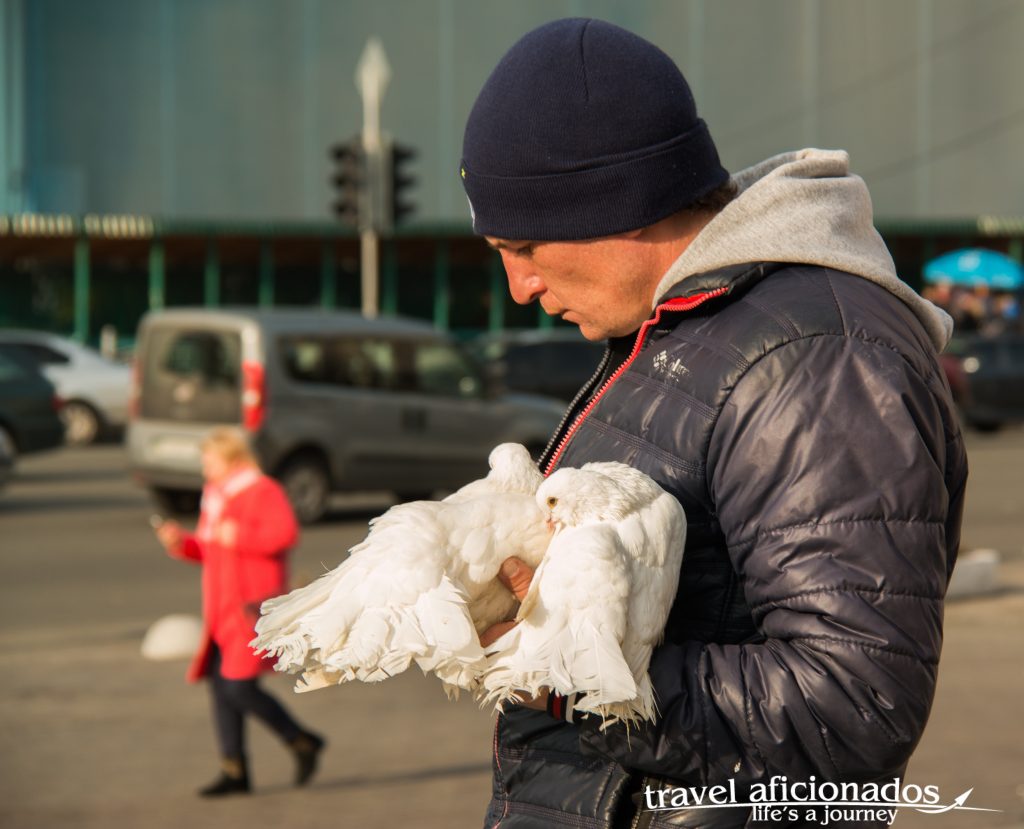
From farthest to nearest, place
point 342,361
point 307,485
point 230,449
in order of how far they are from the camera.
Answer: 1. point 342,361
2. point 307,485
3. point 230,449

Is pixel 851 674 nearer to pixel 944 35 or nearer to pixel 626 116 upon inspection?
pixel 626 116

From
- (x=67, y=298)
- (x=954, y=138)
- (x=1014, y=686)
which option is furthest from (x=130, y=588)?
(x=954, y=138)

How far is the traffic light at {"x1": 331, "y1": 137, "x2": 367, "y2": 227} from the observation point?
56.2 ft

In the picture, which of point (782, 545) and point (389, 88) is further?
point (389, 88)

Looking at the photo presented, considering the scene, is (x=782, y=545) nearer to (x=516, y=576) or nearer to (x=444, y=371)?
(x=516, y=576)

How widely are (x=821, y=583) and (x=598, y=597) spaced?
0.24 meters

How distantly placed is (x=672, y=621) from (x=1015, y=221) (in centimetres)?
3583

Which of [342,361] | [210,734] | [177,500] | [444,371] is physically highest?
[342,361]

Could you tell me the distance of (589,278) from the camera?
202cm

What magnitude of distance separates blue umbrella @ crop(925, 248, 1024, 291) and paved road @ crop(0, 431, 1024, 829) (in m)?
20.3

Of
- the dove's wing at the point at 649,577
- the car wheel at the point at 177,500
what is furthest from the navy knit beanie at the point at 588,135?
the car wheel at the point at 177,500

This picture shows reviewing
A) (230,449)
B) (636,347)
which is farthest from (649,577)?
(230,449)

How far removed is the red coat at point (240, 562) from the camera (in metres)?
5.91

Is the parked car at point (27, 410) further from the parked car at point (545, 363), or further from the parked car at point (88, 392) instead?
the parked car at point (545, 363)
